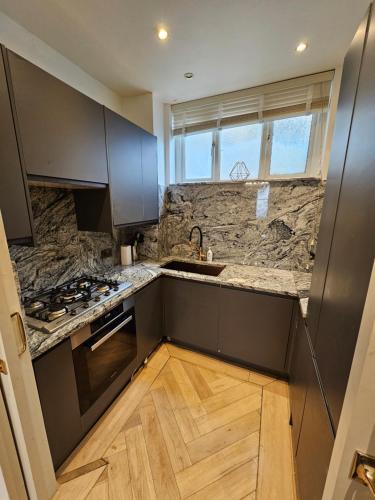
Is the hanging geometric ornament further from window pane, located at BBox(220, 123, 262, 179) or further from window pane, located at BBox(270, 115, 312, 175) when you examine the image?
window pane, located at BBox(270, 115, 312, 175)

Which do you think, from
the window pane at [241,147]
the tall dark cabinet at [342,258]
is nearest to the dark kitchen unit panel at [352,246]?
the tall dark cabinet at [342,258]

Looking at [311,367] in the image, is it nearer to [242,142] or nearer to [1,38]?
[242,142]

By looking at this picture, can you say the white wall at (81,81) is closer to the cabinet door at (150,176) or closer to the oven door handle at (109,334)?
the cabinet door at (150,176)

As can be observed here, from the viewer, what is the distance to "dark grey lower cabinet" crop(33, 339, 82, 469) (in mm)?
1043

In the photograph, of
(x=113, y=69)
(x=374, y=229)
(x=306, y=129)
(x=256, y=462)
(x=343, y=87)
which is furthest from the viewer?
(x=306, y=129)

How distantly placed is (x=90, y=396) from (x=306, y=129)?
2.83m

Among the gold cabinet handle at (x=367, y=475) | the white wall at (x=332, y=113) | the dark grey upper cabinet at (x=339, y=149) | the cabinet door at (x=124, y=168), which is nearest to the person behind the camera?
the gold cabinet handle at (x=367, y=475)

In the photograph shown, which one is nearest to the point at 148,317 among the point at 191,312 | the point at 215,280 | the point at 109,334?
the point at 191,312

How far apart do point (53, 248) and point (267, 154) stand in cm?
221

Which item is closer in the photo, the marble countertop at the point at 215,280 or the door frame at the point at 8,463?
the door frame at the point at 8,463

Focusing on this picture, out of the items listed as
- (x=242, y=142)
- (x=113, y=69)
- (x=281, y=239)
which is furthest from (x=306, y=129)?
(x=113, y=69)

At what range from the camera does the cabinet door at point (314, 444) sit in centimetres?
→ 72

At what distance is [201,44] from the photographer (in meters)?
1.49

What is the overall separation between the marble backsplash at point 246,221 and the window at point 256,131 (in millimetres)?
176
